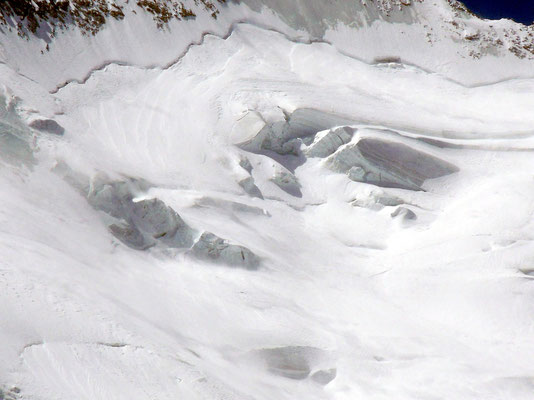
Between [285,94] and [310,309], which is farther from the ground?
[285,94]

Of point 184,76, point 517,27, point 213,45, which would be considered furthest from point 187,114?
point 517,27

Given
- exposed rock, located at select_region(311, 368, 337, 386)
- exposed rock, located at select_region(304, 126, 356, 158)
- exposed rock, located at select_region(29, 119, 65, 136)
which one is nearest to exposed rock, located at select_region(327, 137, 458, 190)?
exposed rock, located at select_region(304, 126, 356, 158)

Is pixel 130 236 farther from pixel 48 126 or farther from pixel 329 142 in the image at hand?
pixel 329 142

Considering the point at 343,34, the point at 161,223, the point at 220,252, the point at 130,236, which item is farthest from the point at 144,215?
the point at 343,34

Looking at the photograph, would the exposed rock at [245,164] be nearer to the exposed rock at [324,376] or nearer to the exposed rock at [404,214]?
the exposed rock at [404,214]

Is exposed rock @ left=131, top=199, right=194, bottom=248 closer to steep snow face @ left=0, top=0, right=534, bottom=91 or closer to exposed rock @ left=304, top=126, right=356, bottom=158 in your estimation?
exposed rock @ left=304, top=126, right=356, bottom=158

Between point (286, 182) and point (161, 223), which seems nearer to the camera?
point (161, 223)

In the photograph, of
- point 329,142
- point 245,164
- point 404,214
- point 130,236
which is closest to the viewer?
point 130,236

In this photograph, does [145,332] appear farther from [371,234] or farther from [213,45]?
[213,45]
